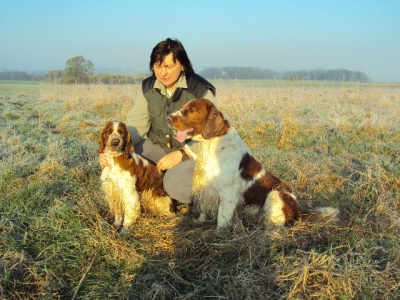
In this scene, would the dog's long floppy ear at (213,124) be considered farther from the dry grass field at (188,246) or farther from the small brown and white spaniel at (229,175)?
the dry grass field at (188,246)

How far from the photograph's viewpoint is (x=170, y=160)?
3605 millimetres

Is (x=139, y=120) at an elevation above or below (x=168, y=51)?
below

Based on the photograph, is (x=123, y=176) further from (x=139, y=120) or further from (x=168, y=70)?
(x=168, y=70)

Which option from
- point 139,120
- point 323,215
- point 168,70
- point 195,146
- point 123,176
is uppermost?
point 168,70

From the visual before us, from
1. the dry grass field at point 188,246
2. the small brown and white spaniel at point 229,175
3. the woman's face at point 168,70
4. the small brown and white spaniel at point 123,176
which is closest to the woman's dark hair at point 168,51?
the woman's face at point 168,70

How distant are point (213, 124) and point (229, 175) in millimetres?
486

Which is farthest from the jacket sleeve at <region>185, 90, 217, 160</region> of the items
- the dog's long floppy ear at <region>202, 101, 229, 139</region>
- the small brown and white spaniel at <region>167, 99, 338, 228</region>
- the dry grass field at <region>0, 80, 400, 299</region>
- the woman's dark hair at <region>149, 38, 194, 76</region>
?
the dry grass field at <region>0, 80, 400, 299</region>

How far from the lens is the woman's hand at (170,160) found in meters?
3.60

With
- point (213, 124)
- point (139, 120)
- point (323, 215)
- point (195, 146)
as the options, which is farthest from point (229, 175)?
point (139, 120)

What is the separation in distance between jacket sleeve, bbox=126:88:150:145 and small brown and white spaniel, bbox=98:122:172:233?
1.53ft

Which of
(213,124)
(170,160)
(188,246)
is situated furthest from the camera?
(170,160)

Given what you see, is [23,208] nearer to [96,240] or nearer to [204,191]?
[96,240]

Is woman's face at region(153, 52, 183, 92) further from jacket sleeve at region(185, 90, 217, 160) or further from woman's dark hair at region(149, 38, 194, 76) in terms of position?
jacket sleeve at region(185, 90, 217, 160)

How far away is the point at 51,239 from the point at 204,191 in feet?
4.70
